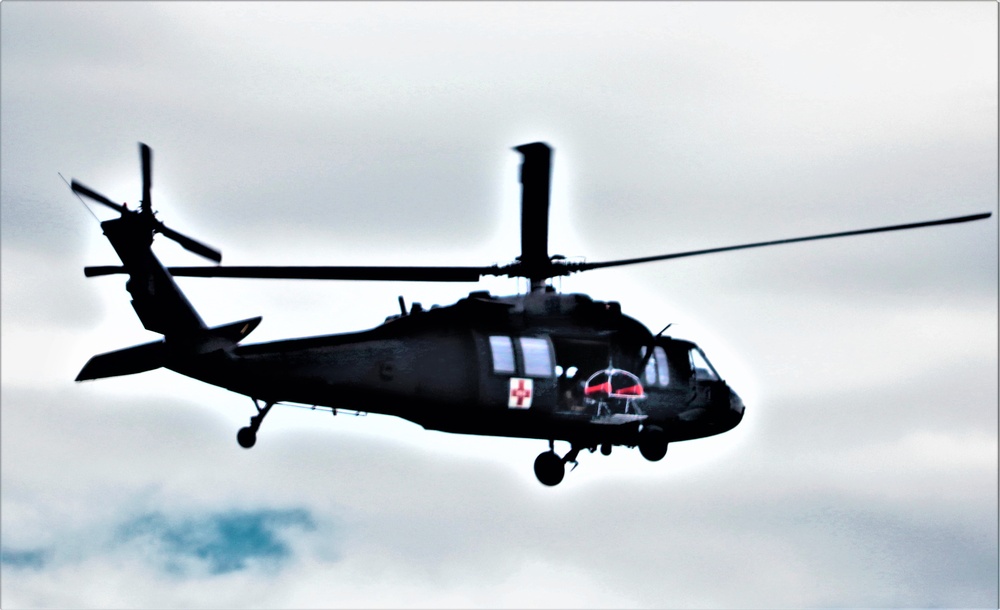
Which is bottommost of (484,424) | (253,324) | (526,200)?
(484,424)

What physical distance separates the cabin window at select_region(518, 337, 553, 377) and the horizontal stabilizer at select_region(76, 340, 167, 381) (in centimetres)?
910

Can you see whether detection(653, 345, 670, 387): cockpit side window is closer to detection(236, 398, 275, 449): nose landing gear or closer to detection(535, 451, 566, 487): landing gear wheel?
detection(535, 451, 566, 487): landing gear wheel

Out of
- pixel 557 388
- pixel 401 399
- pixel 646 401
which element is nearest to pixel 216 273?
pixel 401 399

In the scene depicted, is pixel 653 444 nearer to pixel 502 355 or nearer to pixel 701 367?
pixel 701 367

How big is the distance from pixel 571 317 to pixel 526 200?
12.4 ft

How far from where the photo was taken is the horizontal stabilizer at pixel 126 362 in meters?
36.6

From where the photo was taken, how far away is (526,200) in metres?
39.8

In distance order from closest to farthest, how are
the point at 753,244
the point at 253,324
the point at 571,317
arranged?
the point at 253,324 < the point at 753,244 < the point at 571,317

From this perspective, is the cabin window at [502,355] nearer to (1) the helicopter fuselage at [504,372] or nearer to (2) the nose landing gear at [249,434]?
(1) the helicopter fuselage at [504,372]

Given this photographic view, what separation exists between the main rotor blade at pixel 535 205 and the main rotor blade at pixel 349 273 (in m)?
1.21

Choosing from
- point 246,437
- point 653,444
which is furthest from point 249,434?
point 653,444

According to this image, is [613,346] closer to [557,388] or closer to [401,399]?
[557,388]

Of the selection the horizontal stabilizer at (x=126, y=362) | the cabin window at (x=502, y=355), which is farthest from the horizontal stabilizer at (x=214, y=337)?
the cabin window at (x=502, y=355)

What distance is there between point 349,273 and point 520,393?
5187 mm
